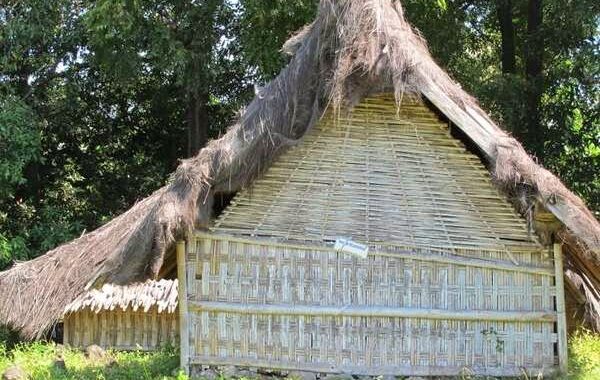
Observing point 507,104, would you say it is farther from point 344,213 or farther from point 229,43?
point 344,213

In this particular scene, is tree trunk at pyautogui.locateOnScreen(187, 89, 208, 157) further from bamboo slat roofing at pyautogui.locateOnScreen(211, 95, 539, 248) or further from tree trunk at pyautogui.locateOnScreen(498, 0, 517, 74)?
bamboo slat roofing at pyautogui.locateOnScreen(211, 95, 539, 248)

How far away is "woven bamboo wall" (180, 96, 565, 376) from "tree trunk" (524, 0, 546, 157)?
8754 mm

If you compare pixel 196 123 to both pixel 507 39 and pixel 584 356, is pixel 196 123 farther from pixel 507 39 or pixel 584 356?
pixel 584 356

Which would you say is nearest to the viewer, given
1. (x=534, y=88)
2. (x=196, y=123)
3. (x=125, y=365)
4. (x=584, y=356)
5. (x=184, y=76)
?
(x=584, y=356)

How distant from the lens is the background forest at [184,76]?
1434cm

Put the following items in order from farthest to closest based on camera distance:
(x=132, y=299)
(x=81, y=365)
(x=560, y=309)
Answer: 1. (x=132, y=299)
2. (x=81, y=365)
3. (x=560, y=309)

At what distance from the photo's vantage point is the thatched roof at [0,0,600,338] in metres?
6.43

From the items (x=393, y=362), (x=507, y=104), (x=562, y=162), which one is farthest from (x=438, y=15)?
(x=393, y=362)

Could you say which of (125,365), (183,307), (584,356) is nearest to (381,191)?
(183,307)

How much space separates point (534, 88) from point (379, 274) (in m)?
9.53

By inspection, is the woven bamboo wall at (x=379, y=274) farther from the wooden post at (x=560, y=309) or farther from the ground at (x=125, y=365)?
the ground at (x=125, y=365)

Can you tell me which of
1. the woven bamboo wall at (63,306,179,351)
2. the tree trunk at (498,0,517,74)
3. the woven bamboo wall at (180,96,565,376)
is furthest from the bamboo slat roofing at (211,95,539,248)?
the tree trunk at (498,0,517,74)

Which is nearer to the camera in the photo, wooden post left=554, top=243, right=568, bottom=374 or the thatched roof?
the thatched roof

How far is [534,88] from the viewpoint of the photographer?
49.4 ft
